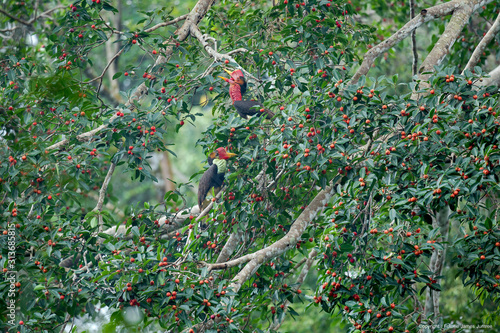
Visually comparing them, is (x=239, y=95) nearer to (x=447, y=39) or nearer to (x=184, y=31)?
(x=184, y=31)

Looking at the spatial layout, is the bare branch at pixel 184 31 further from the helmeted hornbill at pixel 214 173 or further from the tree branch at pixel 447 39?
the tree branch at pixel 447 39

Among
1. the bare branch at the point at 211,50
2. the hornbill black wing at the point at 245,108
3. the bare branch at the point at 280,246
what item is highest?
the bare branch at the point at 211,50

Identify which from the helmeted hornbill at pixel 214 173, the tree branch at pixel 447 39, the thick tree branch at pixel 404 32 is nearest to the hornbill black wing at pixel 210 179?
the helmeted hornbill at pixel 214 173

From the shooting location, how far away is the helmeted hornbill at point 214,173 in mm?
3836

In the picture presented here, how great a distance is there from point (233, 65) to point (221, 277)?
1.54m

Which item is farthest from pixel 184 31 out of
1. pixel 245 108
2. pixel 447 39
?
pixel 447 39

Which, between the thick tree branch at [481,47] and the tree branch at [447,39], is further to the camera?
the thick tree branch at [481,47]

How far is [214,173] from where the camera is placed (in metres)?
4.16

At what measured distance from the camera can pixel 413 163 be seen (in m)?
2.89

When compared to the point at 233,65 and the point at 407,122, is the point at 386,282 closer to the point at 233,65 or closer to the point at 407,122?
the point at 407,122

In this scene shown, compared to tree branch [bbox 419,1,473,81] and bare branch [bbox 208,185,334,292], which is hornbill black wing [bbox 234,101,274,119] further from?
tree branch [bbox 419,1,473,81]

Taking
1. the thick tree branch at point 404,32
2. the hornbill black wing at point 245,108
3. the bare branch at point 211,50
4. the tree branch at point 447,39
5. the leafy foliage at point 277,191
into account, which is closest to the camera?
the leafy foliage at point 277,191

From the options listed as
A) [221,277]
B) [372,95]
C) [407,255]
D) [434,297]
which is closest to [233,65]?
[372,95]

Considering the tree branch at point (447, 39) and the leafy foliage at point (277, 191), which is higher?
the tree branch at point (447, 39)
